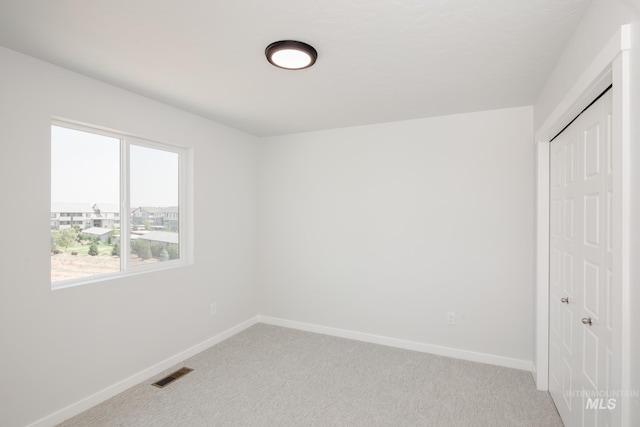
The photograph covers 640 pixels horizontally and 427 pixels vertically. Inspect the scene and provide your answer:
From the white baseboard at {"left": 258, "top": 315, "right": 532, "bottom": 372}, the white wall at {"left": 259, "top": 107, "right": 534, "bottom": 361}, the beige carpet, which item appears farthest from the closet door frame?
the white baseboard at {"left": 258, "top": 315, "right": 532, "bottom": 372}

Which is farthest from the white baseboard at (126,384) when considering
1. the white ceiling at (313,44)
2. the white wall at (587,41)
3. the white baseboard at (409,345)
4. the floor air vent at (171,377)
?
A: the white wall at (587,41)

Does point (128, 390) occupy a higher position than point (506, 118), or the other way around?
point (506, 118)

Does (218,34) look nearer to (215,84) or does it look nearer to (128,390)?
(215,84)

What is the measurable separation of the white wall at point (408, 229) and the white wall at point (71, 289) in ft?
3.27

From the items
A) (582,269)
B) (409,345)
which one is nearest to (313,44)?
(582,269)

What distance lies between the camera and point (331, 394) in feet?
8.75

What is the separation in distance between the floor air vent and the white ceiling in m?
2.52

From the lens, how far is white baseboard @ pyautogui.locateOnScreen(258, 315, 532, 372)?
3.13 meters

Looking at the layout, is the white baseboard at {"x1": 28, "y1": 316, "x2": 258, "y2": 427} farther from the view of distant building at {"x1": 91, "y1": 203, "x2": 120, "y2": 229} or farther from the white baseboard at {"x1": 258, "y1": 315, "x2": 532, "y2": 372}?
the view of distant building at {"x1": 91, "y1": 203, "x2": 120, "y2": 229}

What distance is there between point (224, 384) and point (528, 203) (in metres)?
3.24

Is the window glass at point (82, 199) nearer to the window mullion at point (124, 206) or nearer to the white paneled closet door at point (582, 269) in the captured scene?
the window mullion at point (124, 206)

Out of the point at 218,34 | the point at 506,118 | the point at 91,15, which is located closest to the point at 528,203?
the point at 506,118

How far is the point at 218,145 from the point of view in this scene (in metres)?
3.75

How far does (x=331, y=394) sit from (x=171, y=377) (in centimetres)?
146
